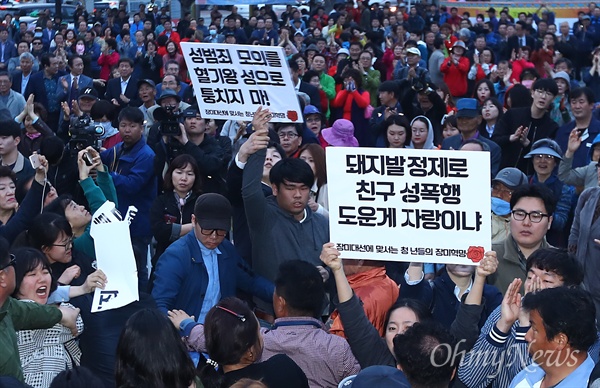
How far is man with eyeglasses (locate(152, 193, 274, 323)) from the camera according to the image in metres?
5.32

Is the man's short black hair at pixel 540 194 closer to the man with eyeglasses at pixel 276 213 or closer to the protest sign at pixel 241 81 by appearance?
the man with eyeglasses at pixel 276 213

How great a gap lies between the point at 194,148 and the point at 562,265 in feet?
13.8

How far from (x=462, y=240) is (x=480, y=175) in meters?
0.33

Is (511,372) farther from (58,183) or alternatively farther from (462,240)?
(58,183)

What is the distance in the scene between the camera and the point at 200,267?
543 centimetres

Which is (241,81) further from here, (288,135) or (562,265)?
(562,265)

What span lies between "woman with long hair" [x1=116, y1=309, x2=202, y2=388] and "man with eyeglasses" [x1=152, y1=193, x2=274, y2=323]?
1408 millimetres

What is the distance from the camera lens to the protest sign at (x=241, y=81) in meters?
7.04

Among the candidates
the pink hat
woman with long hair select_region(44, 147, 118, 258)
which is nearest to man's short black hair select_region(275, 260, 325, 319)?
woman with long hair select_region(44, 147, 118, 258)

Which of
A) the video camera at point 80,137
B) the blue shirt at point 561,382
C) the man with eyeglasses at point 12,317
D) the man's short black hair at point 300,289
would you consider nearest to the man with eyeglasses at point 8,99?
the video camera at point 80,137

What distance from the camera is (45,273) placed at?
4.73 meters

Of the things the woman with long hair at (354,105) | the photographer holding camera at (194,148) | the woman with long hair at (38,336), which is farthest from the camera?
the woman with long hair at (354,105)

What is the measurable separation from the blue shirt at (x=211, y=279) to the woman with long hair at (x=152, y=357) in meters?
1.62

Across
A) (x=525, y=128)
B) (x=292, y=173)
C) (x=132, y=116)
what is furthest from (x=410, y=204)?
(x=525, y=128)
